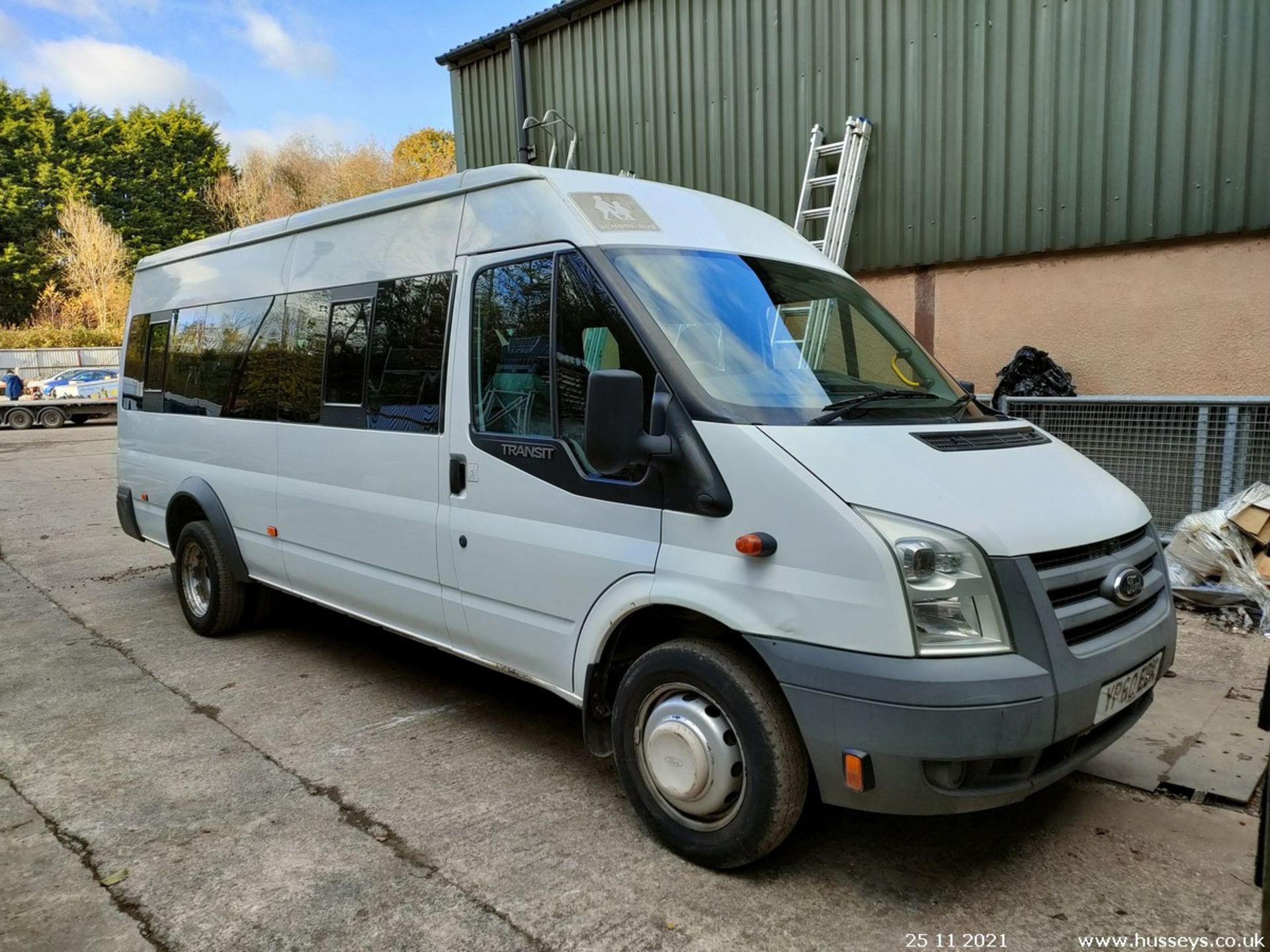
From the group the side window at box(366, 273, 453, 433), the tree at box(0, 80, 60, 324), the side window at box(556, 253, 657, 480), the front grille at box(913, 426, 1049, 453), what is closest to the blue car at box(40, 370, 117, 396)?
the tree at box(0, 80, 60, 324)

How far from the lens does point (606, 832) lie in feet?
10.7

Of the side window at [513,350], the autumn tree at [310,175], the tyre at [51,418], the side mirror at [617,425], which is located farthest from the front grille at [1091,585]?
the autumn tree at [310,175]

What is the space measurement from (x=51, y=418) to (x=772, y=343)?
3018 centimetres

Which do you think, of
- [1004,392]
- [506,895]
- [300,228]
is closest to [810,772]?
[506,895]

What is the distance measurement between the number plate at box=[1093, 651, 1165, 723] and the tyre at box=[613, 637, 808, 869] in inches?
36.3

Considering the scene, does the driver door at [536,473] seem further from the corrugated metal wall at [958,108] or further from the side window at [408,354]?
the corrugated metal wall at [958,108]

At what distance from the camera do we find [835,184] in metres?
8.20

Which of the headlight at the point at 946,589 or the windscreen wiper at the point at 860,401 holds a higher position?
the windscreen wiper at the point at 860,401

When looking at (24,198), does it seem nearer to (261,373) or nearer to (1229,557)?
(261,373)

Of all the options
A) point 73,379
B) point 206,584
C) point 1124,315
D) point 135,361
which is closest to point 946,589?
point 206,584

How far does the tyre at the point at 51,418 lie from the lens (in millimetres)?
26906

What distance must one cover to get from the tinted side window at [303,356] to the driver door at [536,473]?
1.25 metres

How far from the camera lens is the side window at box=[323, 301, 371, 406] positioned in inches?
173

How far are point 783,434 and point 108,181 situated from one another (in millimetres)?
55430
